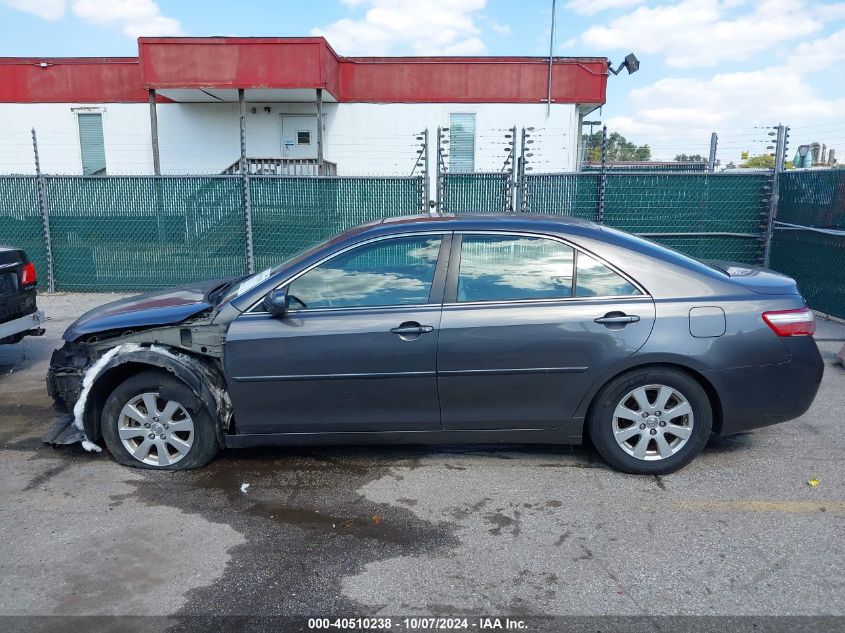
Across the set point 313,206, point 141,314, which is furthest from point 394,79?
point 141,314

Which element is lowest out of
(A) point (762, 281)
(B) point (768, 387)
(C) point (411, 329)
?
(B) point (768, 387)

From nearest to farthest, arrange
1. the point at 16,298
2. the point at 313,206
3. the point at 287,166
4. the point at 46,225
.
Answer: the point at 16,298 → the point at 313,206 → the point at 46,225 → the point at 287,166

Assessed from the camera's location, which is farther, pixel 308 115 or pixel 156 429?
pixel 308 115

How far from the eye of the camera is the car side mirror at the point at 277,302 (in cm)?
408

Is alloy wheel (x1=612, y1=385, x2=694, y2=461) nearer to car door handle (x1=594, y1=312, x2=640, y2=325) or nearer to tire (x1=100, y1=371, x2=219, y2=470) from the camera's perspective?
→ car door handle (x1=594, y1=312, x2=640, y2=325)

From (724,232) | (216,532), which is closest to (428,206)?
(724,232)

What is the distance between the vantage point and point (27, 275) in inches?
269

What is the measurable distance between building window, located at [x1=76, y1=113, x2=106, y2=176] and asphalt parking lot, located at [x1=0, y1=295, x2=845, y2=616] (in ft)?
54.3

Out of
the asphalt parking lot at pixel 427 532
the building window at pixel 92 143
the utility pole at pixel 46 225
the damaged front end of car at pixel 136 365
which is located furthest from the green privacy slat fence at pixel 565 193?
the building window at pixel 92 143

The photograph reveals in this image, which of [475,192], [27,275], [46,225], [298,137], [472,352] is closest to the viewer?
[472,352]

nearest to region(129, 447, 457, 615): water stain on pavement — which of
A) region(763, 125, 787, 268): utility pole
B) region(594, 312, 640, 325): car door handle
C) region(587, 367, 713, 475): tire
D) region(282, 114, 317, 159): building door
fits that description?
region(587, 367, 713, 475): tire

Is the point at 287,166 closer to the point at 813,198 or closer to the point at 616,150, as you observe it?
the point at 616,150

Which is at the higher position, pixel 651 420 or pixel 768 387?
pixel 768 387

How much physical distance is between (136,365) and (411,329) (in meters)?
1.80
